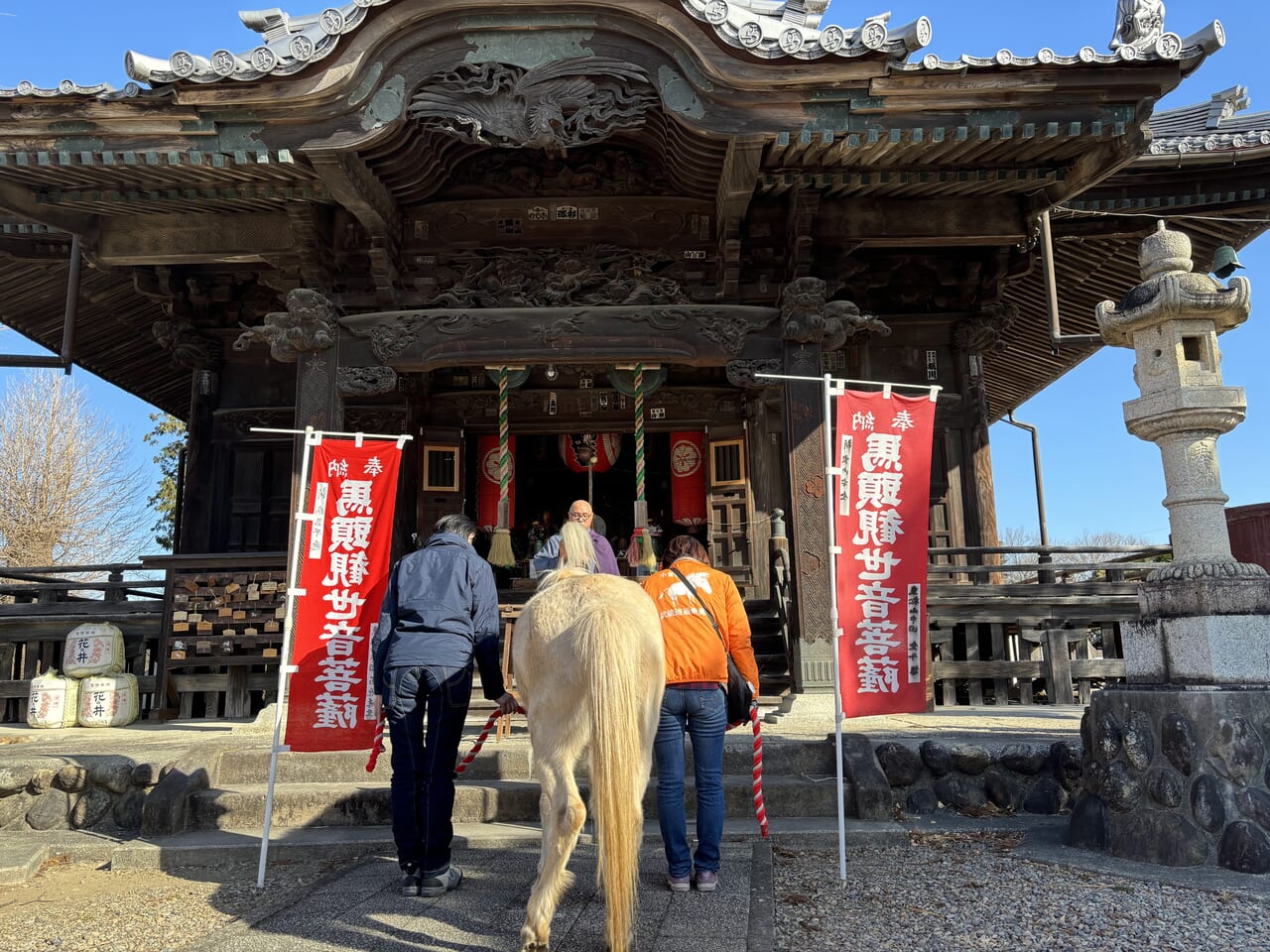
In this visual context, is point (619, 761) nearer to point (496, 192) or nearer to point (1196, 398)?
point (1196, 398)

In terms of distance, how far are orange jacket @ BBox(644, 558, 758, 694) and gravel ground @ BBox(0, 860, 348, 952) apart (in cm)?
227

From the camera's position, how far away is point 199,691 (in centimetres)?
945

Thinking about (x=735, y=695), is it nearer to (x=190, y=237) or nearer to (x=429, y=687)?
(x=429, y=687)

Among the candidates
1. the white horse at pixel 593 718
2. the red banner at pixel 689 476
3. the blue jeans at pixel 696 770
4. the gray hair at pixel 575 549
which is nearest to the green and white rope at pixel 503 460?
the red banner at pixel 689 476

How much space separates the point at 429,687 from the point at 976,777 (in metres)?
3.96

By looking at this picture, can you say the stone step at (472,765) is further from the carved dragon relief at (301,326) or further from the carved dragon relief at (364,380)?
the carved dragon relief at (301,326)

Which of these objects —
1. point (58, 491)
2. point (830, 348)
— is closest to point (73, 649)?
point (830, 348)

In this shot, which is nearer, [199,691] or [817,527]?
[817,527]

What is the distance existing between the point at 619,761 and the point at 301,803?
3.32 meters

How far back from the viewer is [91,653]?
929 centimetres

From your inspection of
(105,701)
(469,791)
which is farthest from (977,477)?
(105,701)

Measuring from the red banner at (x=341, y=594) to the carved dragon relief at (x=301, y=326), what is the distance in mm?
3445

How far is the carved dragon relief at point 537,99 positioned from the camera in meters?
7.87

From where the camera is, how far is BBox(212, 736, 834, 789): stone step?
6.16m
